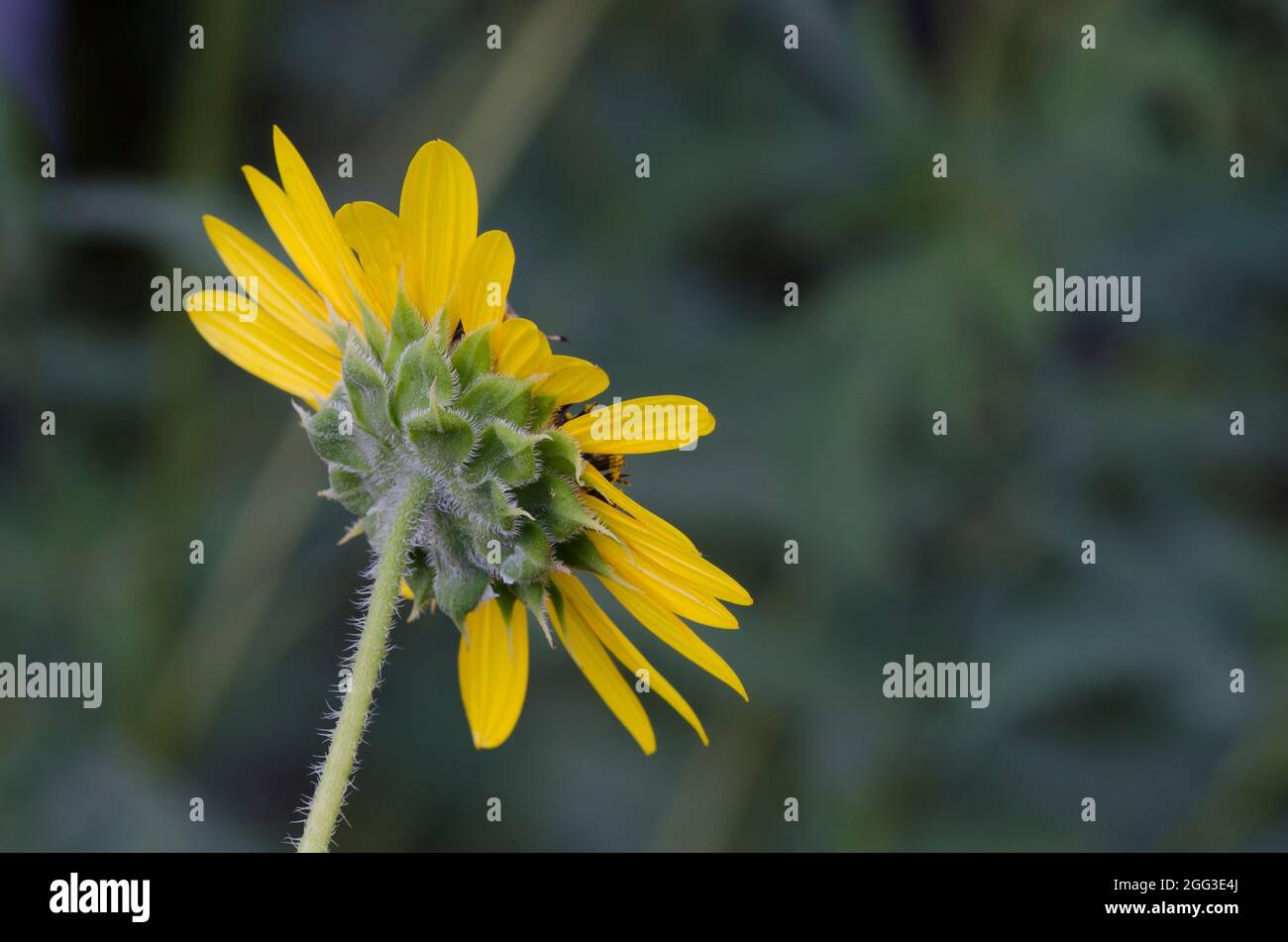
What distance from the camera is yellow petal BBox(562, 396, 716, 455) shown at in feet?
4.55

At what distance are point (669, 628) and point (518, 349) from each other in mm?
371

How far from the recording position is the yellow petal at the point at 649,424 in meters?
1.39

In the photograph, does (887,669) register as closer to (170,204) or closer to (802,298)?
(802,298)

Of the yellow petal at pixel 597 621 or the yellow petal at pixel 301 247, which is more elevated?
the yellow petal at pixel 301 247

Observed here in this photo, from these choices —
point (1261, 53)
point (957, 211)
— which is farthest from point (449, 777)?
point (1261, 53)

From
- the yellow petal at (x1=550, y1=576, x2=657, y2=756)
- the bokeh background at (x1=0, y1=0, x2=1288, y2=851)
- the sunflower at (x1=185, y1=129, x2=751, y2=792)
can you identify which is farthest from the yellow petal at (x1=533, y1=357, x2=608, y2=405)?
the bokeh background at (x1=0, y1=0, x2=1288, y2=851)

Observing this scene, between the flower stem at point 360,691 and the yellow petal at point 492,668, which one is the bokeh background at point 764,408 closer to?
the yellow petal at point 492,668

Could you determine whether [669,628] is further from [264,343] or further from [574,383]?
[264,343]

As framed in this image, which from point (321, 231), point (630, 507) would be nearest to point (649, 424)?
point (630, 507)

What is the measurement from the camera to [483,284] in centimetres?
143

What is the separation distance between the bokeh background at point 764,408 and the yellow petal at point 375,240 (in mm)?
1291

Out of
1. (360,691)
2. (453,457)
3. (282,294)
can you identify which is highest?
(282,294)

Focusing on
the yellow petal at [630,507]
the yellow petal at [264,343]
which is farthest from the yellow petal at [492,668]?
the yellow petal at [264,343]

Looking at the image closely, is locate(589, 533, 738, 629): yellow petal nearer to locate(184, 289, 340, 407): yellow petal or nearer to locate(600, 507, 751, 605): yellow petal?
locate(600, 507, 751, 605): yellow petal
